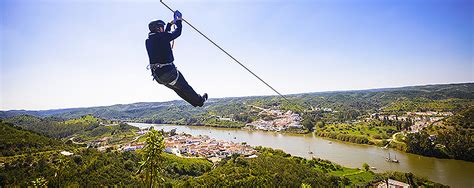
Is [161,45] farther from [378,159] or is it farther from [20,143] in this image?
[20,143]

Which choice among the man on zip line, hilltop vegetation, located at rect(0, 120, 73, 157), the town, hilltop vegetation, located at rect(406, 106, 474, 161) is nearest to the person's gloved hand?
the man on zip line

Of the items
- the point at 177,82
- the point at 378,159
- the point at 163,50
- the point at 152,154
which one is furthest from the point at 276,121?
the point at 163,50

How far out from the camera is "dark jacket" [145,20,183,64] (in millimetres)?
1512

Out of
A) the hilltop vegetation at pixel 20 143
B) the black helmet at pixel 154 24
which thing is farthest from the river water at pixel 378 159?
the hilltop vegetation at pixel 20 143

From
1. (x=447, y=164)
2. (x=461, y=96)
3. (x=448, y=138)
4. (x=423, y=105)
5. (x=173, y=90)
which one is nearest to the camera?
(x=173, y=90)

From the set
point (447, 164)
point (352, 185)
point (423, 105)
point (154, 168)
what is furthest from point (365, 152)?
point (423, 105)

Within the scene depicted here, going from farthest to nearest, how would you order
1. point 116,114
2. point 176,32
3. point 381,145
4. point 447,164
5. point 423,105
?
point 116,114, point 423,105, point 381,145, point 447,164, point 176,32

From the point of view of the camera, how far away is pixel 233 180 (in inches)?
840

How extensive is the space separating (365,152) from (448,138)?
8.18m

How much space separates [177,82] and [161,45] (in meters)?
0.23

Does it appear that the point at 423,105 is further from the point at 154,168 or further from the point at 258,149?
the point at 154,168

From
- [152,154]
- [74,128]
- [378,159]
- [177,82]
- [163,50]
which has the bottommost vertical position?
[378,159]

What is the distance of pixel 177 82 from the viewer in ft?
5.36

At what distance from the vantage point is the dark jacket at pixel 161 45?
1.51 m
